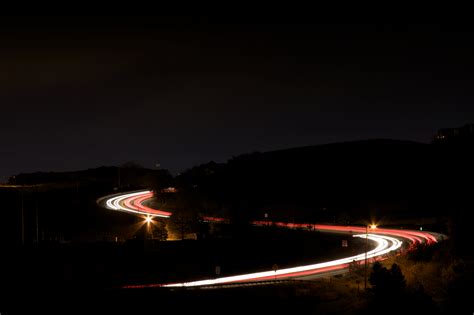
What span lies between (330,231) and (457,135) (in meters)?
91.3

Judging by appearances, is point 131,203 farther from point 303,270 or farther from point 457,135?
point 457,135

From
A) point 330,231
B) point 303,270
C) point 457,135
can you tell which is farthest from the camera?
point 457,135

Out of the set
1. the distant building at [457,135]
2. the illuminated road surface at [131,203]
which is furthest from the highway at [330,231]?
the distant building at [457,135]

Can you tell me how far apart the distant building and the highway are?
232ft

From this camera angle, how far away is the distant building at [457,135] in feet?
374

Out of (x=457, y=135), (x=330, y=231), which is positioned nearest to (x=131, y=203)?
(x=330, y=231)

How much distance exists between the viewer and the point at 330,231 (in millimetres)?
48469

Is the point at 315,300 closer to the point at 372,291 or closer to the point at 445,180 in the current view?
the point at 372,291

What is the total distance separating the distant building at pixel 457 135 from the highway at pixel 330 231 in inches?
2779

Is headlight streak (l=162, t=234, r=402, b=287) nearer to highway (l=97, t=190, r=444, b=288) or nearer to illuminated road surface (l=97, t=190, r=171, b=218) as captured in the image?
highway (l=97, t=190, r=444, b=288)

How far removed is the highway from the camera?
32.0m

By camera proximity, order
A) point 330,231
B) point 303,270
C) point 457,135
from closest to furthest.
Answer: point 303,270 → point 330,231 → point 457,135

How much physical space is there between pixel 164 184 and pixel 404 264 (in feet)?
149

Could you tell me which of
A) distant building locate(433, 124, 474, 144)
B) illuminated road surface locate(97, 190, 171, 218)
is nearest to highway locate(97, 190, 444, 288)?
illuminated road surface locate(97, 190, 171, 218)
